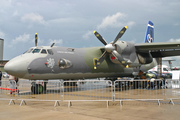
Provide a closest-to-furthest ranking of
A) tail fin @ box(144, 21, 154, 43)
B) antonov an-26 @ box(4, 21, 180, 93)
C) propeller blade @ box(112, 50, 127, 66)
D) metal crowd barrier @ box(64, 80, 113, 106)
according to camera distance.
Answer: metal crowd barrier @ box(64, 80, 113, 106) → antonov an-26 @ box(4, 21, 180, 93) → propeller blade @ box(112, 50, 127, 66) → tail fin @ box(144, 21, 154, 43)

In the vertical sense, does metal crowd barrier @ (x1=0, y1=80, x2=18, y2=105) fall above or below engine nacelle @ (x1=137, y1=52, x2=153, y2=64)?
below

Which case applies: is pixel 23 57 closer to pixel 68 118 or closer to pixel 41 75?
pixel 41 75

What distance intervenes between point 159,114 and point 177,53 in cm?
1312

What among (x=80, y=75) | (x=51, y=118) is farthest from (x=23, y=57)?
(x=51, y=118)

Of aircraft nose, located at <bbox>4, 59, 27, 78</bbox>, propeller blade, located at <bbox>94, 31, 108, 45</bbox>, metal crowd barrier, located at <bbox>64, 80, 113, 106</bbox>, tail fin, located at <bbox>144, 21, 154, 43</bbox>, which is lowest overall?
metal crowd barrier, located at <bbox>64, 80, 113, 106</bbox>

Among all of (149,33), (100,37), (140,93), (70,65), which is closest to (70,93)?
(70,65)

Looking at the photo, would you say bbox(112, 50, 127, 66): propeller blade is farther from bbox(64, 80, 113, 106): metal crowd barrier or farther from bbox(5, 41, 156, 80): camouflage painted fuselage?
bbox(64, 80, 113, 106): metal crowd barrier

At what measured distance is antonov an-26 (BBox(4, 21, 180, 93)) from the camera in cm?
1135

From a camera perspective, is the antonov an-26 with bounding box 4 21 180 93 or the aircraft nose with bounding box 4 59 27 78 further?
the antonov an-26 with bounding box 4 21 180 93

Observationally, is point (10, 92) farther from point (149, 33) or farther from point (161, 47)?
point (149, 33)

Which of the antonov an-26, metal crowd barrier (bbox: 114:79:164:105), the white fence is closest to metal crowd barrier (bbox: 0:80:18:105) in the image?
A: the white fence

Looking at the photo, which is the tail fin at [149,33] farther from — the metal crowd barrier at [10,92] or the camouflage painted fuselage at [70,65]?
the metal crowd barrier at [10,92]

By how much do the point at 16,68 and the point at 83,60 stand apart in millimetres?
5397

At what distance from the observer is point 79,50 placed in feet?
48.9
